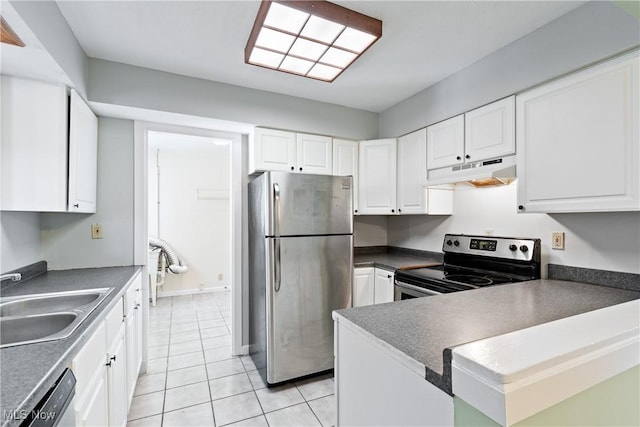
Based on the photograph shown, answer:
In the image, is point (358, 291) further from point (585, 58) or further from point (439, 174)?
Answer: point (585, 58)

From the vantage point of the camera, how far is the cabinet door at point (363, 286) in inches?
109

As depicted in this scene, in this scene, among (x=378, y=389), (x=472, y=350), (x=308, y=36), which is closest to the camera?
(x=472, y=350)

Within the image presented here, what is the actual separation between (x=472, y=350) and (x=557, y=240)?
5.98 feet

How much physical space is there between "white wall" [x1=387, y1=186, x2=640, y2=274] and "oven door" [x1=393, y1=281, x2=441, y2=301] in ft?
2.45

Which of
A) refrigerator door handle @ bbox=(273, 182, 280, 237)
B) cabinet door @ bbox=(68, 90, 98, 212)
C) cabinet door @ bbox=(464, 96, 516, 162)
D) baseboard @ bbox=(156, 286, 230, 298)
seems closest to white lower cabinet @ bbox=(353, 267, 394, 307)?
refrigerator door handle @ bbox=(273, 182, 280, 237)

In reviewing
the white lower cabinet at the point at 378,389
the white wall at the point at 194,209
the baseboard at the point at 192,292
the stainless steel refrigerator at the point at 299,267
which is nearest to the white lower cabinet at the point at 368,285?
the stainless steel refrigerator at the point at 299,267

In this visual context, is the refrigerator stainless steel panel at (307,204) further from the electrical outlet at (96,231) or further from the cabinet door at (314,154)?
the electrical outlet at (96,231)

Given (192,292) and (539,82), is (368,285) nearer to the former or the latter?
(539,82)

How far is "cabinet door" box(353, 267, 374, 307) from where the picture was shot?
2.77 metres

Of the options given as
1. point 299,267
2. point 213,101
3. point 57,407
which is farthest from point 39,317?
point 213,101

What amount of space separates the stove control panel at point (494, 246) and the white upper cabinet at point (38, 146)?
113 inches

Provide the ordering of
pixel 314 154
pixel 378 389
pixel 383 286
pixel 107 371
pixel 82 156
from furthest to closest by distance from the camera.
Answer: pixel 314 154 → pixel 383 286 → pixel 82 156 → pixel 107 371 → pixel 378 389

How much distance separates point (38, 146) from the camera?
164 cm

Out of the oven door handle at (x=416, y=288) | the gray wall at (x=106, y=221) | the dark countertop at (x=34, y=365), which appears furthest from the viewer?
the gray wall at (x=106, y=221)
